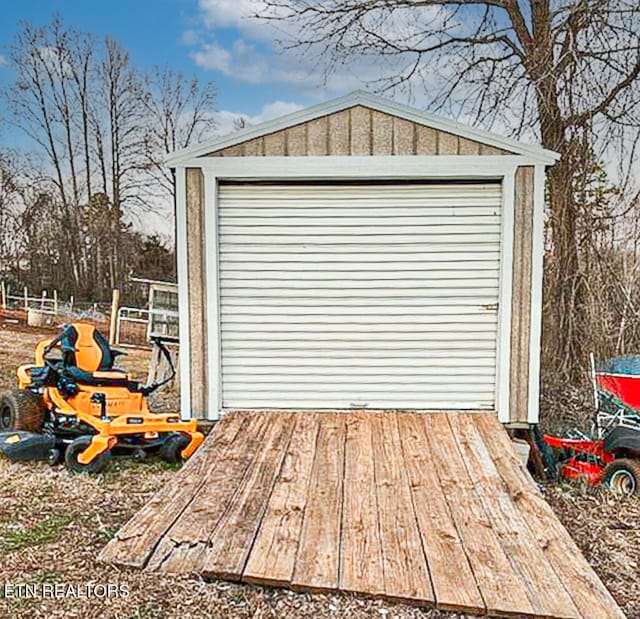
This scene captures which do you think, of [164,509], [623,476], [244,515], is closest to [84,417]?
[164,509]

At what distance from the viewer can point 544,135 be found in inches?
262

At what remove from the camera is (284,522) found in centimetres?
297

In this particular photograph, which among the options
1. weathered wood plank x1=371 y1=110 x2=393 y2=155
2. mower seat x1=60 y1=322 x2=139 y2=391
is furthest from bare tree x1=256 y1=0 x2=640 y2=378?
mower seat x1=60 y1=322 x2=139 y2=391

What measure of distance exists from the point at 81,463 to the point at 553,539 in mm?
3139

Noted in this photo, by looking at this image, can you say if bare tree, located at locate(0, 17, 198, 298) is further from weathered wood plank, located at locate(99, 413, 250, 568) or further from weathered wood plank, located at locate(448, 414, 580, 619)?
weathered wood plank, located at locate(448, 414, 580, 619)

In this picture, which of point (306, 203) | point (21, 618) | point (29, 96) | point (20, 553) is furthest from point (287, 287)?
point (29, 96)

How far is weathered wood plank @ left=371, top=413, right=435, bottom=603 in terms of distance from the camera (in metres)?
2.43

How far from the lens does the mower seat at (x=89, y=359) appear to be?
476 centimetres

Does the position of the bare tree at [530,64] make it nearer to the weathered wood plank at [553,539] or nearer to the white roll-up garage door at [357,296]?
the white roll-up garage door at [357,296]

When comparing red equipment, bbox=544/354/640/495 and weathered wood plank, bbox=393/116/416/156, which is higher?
weathered wood plank, bbox=393/116/416/156

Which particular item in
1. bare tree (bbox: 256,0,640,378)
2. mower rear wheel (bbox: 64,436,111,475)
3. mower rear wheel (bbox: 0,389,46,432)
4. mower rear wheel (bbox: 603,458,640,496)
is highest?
bare tree (bbox: 256,0,640,378)

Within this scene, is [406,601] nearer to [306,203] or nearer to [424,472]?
[424,472]

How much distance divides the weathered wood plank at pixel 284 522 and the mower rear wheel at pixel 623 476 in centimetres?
227

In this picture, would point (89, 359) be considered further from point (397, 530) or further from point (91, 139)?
point (91, 139)
